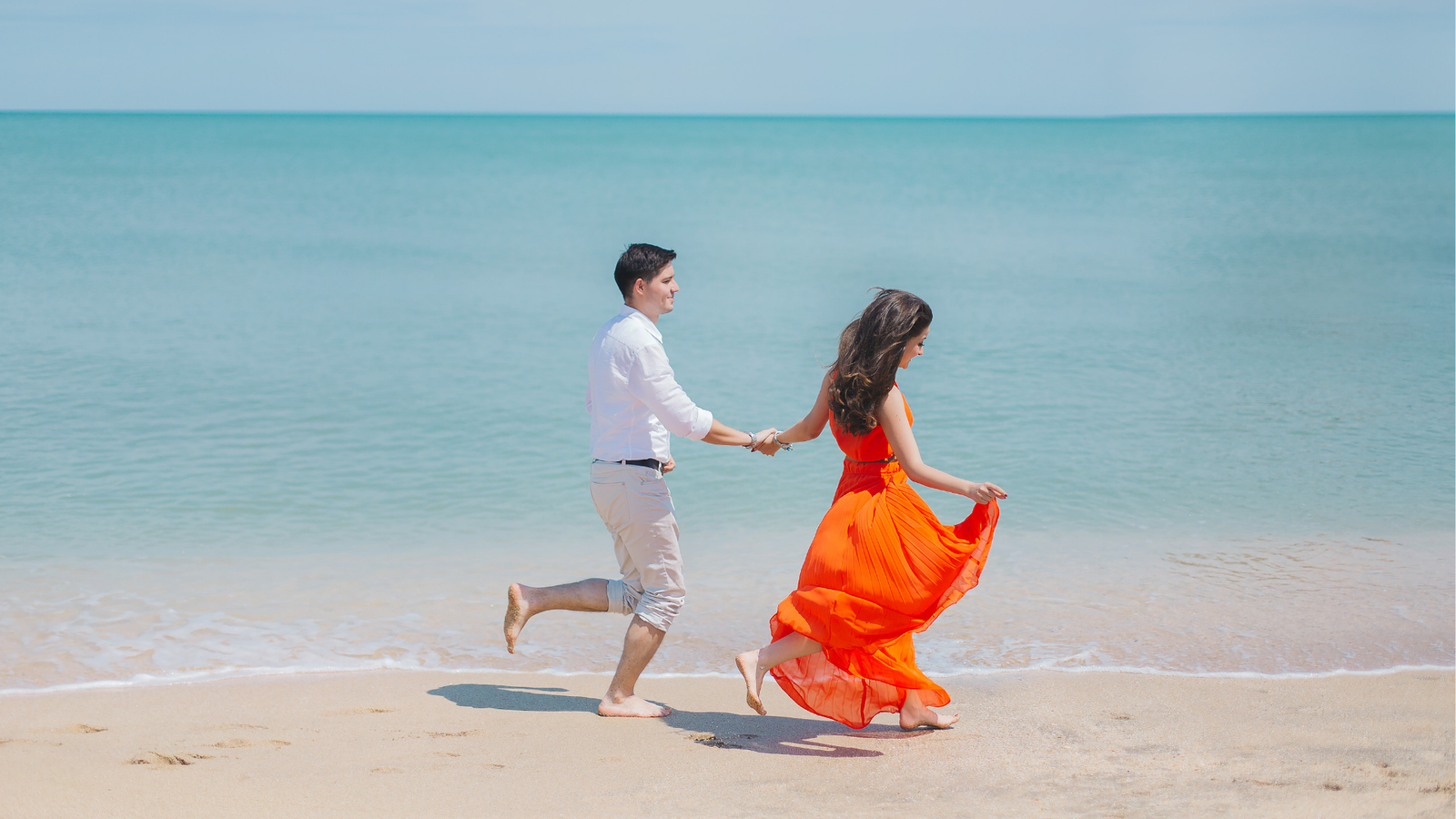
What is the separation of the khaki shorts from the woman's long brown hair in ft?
2.43

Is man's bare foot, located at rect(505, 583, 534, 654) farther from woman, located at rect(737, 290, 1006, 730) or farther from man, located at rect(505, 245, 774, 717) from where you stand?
woman, located at rect(737, 290, 1006, 730)

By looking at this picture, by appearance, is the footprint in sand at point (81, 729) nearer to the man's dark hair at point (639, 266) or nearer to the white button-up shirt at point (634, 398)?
the white button-up shirt at point (634, 398)

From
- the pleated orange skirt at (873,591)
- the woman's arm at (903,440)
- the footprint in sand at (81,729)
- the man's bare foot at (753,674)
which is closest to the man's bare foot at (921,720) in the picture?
the pleated orange skirt at (873,591)

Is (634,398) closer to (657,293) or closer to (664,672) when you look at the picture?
(657,293)

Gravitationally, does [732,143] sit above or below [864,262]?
above

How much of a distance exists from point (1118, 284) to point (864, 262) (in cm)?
539

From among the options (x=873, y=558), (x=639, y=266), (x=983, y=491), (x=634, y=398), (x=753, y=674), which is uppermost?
(x=639, y=266)

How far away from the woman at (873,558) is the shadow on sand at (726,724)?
13cm

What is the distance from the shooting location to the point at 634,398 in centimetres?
401

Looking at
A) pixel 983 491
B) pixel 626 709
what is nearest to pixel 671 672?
pixel 626 709

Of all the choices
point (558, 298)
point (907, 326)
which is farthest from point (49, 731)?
point (558, 298)

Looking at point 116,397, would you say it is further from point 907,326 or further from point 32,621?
point 907,326

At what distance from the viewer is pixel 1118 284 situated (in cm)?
1925

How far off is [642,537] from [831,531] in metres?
0.73
